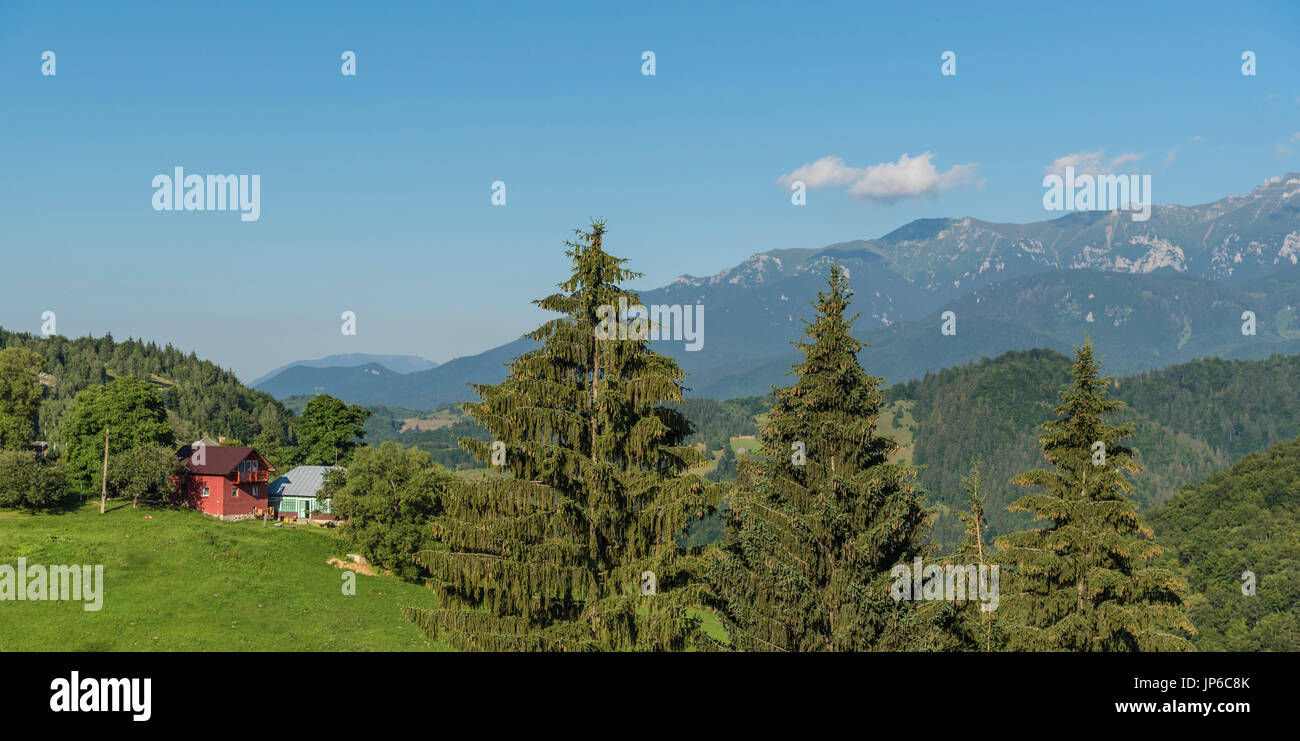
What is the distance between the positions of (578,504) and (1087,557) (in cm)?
1728

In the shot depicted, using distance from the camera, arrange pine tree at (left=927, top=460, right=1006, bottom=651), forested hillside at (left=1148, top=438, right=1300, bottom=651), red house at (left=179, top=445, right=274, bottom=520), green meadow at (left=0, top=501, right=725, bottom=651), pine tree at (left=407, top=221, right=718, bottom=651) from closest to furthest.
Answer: pine tree at (left=407, top=221, right=718, bottom=651), pine tree at (left=927, top=460, right=1006, bottom=651), green meadow at (left=0, top=501, right=725, bottom=651), red house at (left=179, top=445, right=274, bottom=520), forested hillside at (left=1148, top=438, right=1300, bottom=651)

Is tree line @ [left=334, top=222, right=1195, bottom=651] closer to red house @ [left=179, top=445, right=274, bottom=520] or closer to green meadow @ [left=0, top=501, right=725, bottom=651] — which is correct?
green meadow @ [left=0, top=501, right=725, bottom=651]

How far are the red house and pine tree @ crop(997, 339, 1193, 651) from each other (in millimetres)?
71474

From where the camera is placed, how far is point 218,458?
8112cm

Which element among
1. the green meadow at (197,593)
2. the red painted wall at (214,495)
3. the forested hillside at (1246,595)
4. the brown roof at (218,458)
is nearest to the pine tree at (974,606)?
the green meadow at (197,593)

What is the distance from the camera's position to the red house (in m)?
79.1

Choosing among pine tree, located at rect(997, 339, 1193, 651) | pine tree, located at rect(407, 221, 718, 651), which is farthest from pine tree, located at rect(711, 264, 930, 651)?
pine tree, located at rect(997, 339, 1193, 651)

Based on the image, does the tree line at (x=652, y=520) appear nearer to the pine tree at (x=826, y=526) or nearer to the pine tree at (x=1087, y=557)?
the pine tree at (x=826, y=526)

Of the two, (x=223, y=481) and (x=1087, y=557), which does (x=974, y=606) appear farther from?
(x=223, y=481)

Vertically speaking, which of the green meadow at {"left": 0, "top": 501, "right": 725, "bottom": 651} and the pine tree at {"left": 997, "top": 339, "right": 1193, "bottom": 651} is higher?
the pine tree at {"left": 997, "top": 339, "right": 1193, "bottom": 651}

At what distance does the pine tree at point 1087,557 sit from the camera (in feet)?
87.1

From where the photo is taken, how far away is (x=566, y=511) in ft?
68.1
